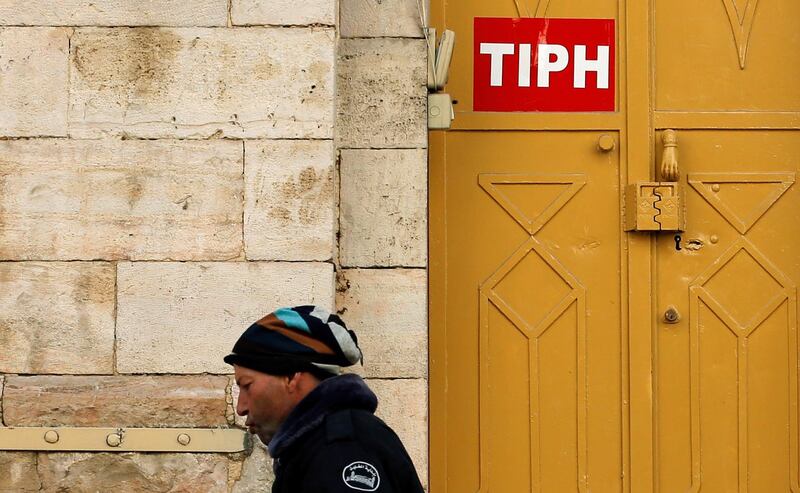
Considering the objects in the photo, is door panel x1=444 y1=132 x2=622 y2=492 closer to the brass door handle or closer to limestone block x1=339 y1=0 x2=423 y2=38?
the brass door handle

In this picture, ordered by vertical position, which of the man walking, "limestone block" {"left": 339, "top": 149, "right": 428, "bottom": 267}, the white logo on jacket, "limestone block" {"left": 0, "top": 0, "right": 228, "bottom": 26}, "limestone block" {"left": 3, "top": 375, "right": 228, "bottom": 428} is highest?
"limestone block" {"left": 0, "top": 0, "right": 228, "bottom": 26}

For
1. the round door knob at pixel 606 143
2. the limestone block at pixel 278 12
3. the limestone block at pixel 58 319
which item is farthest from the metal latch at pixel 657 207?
the limestone block at pixel 58 319

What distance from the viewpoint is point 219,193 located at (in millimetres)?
5617

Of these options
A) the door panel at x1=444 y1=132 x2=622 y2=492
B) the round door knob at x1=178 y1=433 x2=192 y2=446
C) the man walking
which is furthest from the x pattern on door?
the man walking

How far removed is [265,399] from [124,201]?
2395 millimetres

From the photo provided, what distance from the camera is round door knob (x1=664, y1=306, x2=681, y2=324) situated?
20.3 feet

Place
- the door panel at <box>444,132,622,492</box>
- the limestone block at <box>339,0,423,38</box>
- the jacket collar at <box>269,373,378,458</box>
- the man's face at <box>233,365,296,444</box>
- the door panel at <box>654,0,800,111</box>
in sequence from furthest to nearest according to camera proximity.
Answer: the door panel at <box>654,0,800,111</box> → the door panel at <box>444,132,622,492</box> → the limestone block at <box>339,0,423,38</box> → the man's face at <box>233,365,296,444</box> → the jacket collar at <box>269,373,378,458</box>

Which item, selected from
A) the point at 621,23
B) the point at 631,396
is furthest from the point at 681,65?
the point at 631,396

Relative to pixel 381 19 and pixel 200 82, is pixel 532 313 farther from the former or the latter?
pixel 200 82

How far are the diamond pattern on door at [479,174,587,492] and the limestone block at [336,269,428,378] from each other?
41cm

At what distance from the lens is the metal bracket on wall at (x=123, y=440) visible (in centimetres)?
549

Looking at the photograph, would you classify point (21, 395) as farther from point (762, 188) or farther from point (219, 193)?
point (762, 188)

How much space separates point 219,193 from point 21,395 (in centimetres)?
116

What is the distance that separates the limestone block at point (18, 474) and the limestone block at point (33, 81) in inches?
Answer: 53.1
